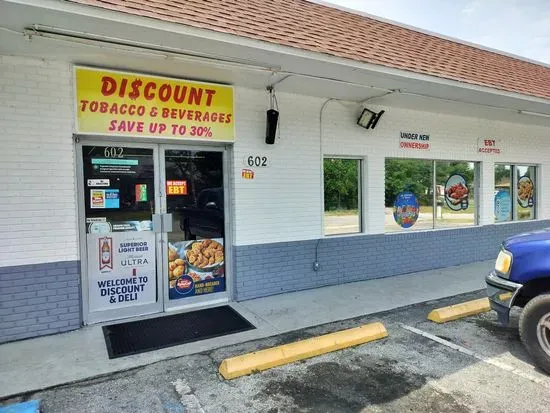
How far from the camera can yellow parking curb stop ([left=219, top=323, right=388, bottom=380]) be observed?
3752mm

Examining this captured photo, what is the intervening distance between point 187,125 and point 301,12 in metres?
2.40

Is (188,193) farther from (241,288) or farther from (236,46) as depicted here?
(236,46)

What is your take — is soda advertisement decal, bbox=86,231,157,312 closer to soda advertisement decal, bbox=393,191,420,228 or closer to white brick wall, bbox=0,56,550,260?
white brick wall, bbox=0,56,550,260

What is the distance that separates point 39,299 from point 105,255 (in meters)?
0.92

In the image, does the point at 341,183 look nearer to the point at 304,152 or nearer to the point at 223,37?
the point at 304,152

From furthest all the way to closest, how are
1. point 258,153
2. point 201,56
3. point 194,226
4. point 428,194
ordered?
point 428,194
point 258,153
point 194,226
point 201,56

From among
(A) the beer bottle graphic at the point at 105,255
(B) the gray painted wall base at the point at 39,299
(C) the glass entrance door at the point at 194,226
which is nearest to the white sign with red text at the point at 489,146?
(C) the glass entrance door at the point at 194,226

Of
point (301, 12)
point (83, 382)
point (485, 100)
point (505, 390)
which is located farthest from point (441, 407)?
point (485, 100)

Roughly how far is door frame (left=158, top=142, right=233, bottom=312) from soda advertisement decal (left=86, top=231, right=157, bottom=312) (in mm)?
186

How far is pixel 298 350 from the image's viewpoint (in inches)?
161

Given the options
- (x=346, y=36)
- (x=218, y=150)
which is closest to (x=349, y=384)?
(x=218, y=150)

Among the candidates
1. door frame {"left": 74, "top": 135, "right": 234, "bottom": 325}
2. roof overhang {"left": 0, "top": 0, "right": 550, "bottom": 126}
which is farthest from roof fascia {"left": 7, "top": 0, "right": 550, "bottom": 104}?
door frame {"left": 74, "top": 135, "right": 234, "bottom": 325}

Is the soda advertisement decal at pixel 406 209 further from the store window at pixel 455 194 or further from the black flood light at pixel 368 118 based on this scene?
the black flood light at pixel 368 118

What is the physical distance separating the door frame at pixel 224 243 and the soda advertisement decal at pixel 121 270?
19 cm
